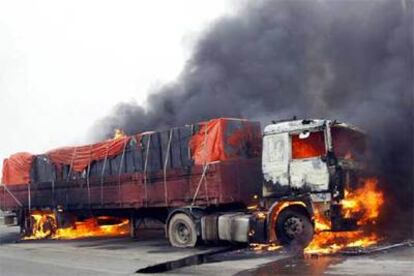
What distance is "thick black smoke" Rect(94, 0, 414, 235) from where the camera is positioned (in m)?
13.9

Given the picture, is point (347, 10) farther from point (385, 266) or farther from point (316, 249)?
point (385, 266)

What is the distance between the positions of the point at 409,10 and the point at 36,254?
→ 461 inches

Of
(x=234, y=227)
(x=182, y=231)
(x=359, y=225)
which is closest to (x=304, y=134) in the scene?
(x=359, y=225)

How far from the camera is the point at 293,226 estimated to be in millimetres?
11391

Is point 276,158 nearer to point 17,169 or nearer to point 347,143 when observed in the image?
point 347,143

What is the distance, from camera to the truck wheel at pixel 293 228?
443 inches

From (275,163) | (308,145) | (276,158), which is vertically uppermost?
(308,145)

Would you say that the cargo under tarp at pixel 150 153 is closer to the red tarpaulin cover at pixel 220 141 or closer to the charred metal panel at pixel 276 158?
the red tarpaulin cover at pixel 220 141

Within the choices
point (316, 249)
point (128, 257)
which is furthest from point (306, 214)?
point (128, 257)

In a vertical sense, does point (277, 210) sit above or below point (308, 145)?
below

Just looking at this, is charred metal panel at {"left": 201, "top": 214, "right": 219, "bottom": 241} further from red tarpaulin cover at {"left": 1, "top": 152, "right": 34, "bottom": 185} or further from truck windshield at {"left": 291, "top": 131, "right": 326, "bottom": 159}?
red tarpaulin cover at {"left": 1, "top": 152, "right": 34, "bottom": 185}

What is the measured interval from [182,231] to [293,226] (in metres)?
2.93

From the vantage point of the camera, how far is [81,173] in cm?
1623


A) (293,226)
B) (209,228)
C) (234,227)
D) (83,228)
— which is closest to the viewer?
(293,226)
